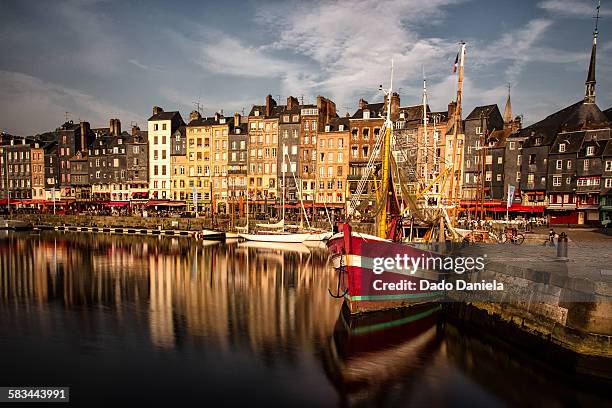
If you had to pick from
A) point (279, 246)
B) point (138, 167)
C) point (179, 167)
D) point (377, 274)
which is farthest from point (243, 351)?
point (138, 167)

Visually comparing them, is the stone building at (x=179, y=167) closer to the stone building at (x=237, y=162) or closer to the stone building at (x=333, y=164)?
the stone building at (x=237, y=162)

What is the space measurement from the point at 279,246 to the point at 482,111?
35.7 meters

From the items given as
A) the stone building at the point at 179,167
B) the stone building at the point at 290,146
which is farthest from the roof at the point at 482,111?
the stone building at the point at 179,167

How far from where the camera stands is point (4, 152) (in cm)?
8788

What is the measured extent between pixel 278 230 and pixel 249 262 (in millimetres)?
15033

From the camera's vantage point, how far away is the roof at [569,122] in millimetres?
52156

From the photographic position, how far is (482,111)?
193ft

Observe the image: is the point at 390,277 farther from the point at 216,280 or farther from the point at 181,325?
the point at 216,280

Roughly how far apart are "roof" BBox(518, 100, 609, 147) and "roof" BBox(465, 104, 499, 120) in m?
5.37

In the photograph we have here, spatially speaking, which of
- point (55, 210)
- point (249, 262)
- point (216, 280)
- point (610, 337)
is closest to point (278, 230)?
point (249, 262)

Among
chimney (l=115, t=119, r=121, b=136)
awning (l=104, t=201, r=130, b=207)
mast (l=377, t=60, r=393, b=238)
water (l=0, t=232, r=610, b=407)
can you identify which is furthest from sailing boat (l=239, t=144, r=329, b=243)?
chimney (l=115, t=119, r=121, b=136)

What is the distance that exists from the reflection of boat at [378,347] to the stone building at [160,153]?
60157 mm

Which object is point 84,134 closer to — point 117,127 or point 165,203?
point 117,127

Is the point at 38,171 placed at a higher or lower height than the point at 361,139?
lower
